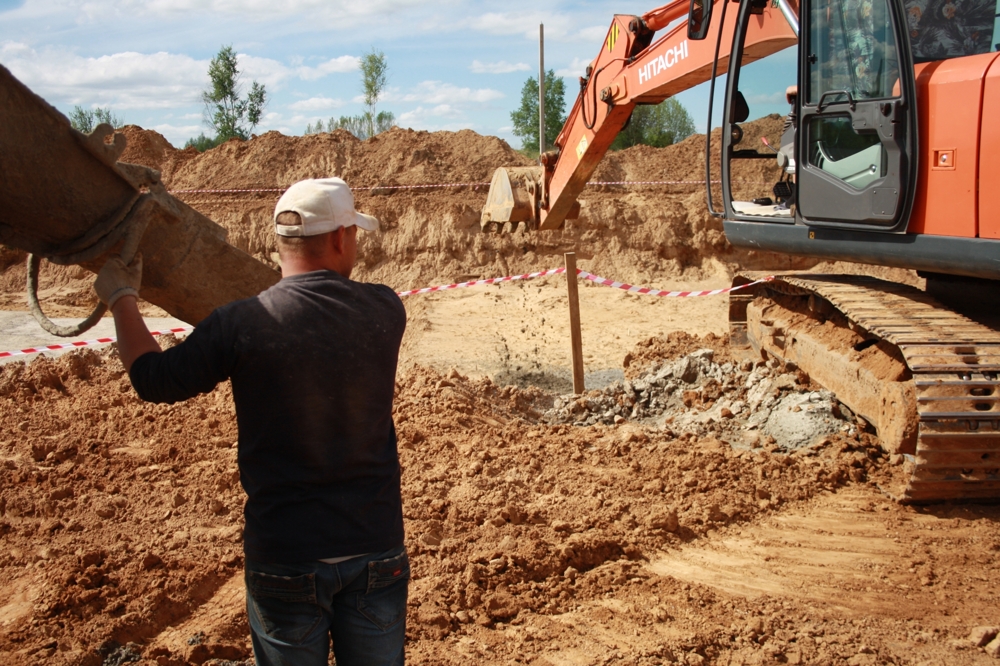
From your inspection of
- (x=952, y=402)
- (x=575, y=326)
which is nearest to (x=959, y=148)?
(x=952, y=402)

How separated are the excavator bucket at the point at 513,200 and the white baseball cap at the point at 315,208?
5.45 metres

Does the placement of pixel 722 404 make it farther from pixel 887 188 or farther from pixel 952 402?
pixel 887 188

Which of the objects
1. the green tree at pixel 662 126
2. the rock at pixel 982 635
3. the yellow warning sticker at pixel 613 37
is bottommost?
the rock at pixel 982 635

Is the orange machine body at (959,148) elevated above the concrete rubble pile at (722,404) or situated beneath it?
elevated above

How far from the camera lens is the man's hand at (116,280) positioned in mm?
2113

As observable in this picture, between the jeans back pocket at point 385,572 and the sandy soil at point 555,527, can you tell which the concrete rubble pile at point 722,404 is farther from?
the jeans back pocket at point 385,572

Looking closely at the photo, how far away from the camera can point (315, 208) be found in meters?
2.05

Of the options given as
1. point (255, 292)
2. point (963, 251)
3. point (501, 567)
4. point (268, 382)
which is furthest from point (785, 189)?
point (268, 382)

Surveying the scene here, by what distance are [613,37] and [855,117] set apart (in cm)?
264

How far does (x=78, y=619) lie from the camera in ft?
11.5

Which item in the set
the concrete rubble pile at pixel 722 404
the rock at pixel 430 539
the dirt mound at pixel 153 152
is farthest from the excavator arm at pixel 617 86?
the dirt mound at pixel 153 152

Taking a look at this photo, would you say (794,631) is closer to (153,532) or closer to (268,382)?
(268,382)

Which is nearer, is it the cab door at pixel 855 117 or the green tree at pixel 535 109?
the cab door at pixel 855 117

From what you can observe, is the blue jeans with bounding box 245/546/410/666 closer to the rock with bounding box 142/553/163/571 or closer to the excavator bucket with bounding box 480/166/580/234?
the rock with bounding box 142/553/163/571
